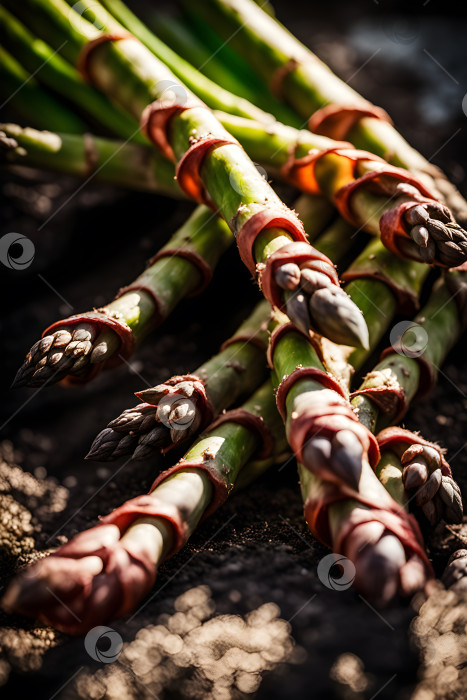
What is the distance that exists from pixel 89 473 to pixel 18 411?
29cm

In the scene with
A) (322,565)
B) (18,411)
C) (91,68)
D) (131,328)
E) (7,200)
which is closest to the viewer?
(322,565)

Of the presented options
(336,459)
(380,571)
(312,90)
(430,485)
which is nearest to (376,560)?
(380,571)

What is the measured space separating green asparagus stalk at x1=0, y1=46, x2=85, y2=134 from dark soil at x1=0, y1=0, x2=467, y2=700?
243 mm

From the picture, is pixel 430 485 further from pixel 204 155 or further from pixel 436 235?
pixel 204 155

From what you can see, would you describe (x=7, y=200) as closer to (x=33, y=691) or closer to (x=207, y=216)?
(x=207, y=216)

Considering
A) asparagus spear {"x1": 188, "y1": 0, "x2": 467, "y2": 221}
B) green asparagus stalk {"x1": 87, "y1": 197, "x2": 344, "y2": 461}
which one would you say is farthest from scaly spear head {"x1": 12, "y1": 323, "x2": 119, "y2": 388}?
asparagus spear {"x1": 188, "y1": 0, "x2": 467, "y2": 221}

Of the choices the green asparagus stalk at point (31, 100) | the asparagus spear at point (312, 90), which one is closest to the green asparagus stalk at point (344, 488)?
the asparagus spear at point (312, 90)

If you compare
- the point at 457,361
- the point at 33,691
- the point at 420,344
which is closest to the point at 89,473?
the point at 33,691

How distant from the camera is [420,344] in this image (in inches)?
56.8

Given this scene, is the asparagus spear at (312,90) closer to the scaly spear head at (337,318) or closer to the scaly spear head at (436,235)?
the scaly spear head at (436,235)

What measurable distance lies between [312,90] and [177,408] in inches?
45.1

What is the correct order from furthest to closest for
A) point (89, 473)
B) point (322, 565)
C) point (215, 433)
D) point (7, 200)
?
point (7, 200), point (89, 473), point (215, 433), point (322, 565)

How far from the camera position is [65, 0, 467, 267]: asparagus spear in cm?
129

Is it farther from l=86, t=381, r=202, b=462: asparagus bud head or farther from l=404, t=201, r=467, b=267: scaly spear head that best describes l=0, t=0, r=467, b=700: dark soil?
l=404, t=201, r=467, b=267: scaly spear head
